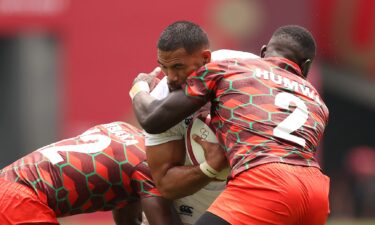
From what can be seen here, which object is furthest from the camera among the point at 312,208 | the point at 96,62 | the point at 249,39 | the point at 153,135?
the point at 249,39

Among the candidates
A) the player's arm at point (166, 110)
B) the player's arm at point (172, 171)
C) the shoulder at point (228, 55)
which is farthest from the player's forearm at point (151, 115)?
the shoulder at point (228, 55)

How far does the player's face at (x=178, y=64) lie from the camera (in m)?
7.27

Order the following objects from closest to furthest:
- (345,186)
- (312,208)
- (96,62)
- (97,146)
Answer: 1. (312,208)
2. (97,146)
3. (96,62)
4. (345,186)

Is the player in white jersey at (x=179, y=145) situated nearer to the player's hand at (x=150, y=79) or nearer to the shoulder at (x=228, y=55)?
the shoulder at (x=228, y=55)

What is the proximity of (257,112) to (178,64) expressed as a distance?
0.70 m

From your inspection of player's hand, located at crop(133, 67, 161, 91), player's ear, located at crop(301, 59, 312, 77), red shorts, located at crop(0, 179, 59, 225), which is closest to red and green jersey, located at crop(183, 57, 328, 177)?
player's ear, located at crop(301, 59, 312, 77)

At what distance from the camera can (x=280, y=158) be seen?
6.81 meters

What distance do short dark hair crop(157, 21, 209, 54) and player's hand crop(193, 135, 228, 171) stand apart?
657 mm

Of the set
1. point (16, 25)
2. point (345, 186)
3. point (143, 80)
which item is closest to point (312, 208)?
point (143, 80)

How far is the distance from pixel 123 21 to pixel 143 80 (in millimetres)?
10544

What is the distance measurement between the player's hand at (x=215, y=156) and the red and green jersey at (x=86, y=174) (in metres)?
0.69

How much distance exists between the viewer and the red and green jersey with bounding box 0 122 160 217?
25.6 feet

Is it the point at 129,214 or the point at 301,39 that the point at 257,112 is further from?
the point at 129,214

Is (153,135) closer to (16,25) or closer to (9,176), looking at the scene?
(9,176)
